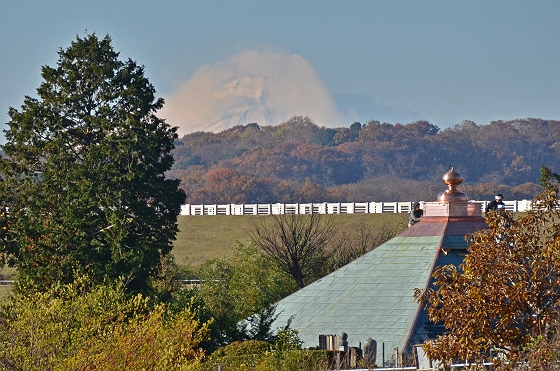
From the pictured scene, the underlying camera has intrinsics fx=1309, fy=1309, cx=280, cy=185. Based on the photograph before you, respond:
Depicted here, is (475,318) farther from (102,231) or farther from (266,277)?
(266,277)

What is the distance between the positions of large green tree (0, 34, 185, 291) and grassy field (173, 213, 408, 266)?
43.0 meters

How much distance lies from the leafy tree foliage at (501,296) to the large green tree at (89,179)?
72.8ft

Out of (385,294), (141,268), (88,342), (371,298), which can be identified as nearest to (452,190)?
(385,294)

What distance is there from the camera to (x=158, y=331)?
1039 inches

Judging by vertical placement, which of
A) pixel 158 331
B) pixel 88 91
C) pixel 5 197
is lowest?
pixel 158 331

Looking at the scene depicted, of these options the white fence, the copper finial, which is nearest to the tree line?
the copper finial

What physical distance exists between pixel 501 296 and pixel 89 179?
25292 mm

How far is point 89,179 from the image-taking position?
44.8 m

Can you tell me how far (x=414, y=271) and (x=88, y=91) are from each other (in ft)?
52.8

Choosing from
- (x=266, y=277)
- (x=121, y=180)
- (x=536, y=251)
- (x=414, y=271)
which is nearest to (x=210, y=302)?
(x=266, y=277)

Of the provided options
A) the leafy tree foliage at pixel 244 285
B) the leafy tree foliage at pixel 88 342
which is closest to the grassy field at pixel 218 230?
the leafy tree foliage at pixel 244 285

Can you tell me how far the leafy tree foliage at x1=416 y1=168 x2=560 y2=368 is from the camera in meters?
21.6

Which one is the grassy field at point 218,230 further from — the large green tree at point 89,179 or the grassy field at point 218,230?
the large green tree at point 89,179

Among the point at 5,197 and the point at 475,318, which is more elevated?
the point at 5,197
